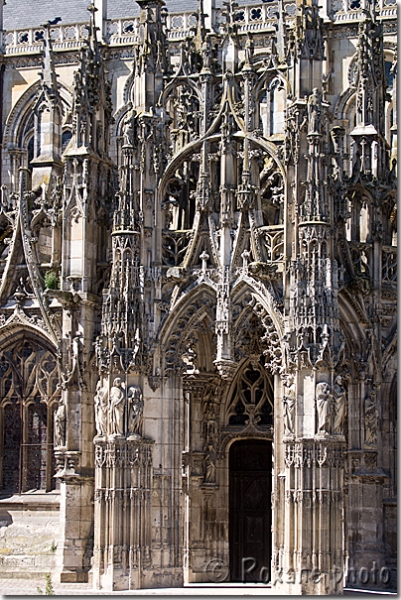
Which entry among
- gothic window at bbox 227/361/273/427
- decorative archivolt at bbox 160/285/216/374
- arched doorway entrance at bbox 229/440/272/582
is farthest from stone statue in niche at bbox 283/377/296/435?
arched doorway entrance at bbox 229/440/272/582

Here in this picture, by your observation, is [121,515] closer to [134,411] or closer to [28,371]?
[134,411]

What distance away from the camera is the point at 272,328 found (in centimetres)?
2994

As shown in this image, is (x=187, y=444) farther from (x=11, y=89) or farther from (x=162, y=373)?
(x=11, y=89)

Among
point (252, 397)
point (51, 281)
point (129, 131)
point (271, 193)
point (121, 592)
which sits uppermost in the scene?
point (129, 131)

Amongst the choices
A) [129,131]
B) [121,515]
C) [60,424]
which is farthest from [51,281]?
[121,515]

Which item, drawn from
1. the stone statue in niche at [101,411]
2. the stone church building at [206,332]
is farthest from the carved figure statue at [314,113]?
the stone statue in niche at [101,411]

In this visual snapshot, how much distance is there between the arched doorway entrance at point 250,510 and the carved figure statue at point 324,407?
4.95 m

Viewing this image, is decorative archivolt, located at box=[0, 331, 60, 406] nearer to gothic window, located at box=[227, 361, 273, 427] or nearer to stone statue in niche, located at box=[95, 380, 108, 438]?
stone statue in niche, located at box=[95, 380, 108, 438]

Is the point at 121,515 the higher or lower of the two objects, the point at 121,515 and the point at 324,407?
the lower

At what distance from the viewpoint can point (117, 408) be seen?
3003cm

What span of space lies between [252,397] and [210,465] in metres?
1.69

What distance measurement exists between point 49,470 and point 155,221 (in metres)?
5.85

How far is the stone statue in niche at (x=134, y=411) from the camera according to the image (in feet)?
98.6

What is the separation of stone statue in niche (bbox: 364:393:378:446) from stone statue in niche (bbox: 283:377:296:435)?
2703mm
